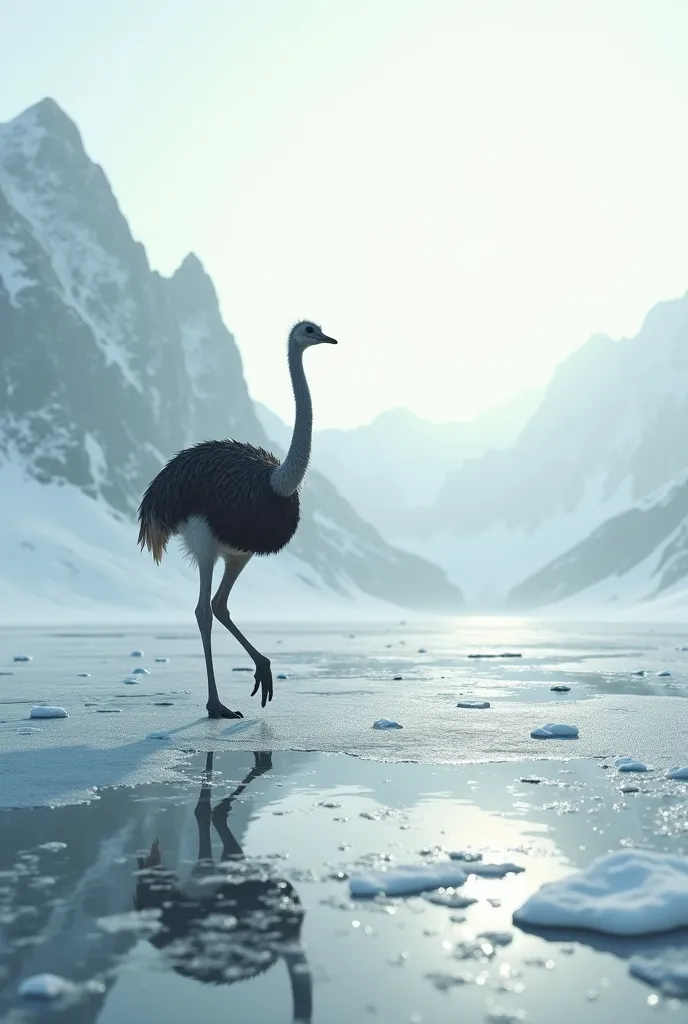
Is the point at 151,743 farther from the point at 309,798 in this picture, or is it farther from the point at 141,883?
the point at 141,883

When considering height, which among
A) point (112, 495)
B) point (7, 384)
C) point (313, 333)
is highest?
point (7, 384)

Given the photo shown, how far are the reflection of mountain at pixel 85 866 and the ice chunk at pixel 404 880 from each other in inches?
37.5

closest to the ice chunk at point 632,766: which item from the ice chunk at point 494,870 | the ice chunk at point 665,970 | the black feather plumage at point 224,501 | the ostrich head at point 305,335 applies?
the ice chunk at point 494,870

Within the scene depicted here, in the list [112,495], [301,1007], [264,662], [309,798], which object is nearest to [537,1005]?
[301,1007]

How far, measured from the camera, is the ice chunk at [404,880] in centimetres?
525

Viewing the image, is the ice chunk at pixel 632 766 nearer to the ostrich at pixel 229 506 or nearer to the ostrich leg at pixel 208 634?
the ostrich leg at pixel 208 634

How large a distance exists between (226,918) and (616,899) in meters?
1.81

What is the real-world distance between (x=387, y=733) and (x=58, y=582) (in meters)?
124

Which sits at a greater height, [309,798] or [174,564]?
[174,564]

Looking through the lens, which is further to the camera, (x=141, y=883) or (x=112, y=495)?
(x=112, y=495)

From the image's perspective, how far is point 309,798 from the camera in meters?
7.71

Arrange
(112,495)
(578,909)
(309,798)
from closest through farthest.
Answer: (578,909), (309,798), (112,495)

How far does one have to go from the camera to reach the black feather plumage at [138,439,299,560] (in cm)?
1414

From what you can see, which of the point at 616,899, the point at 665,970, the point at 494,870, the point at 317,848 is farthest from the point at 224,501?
the point at 665,970
